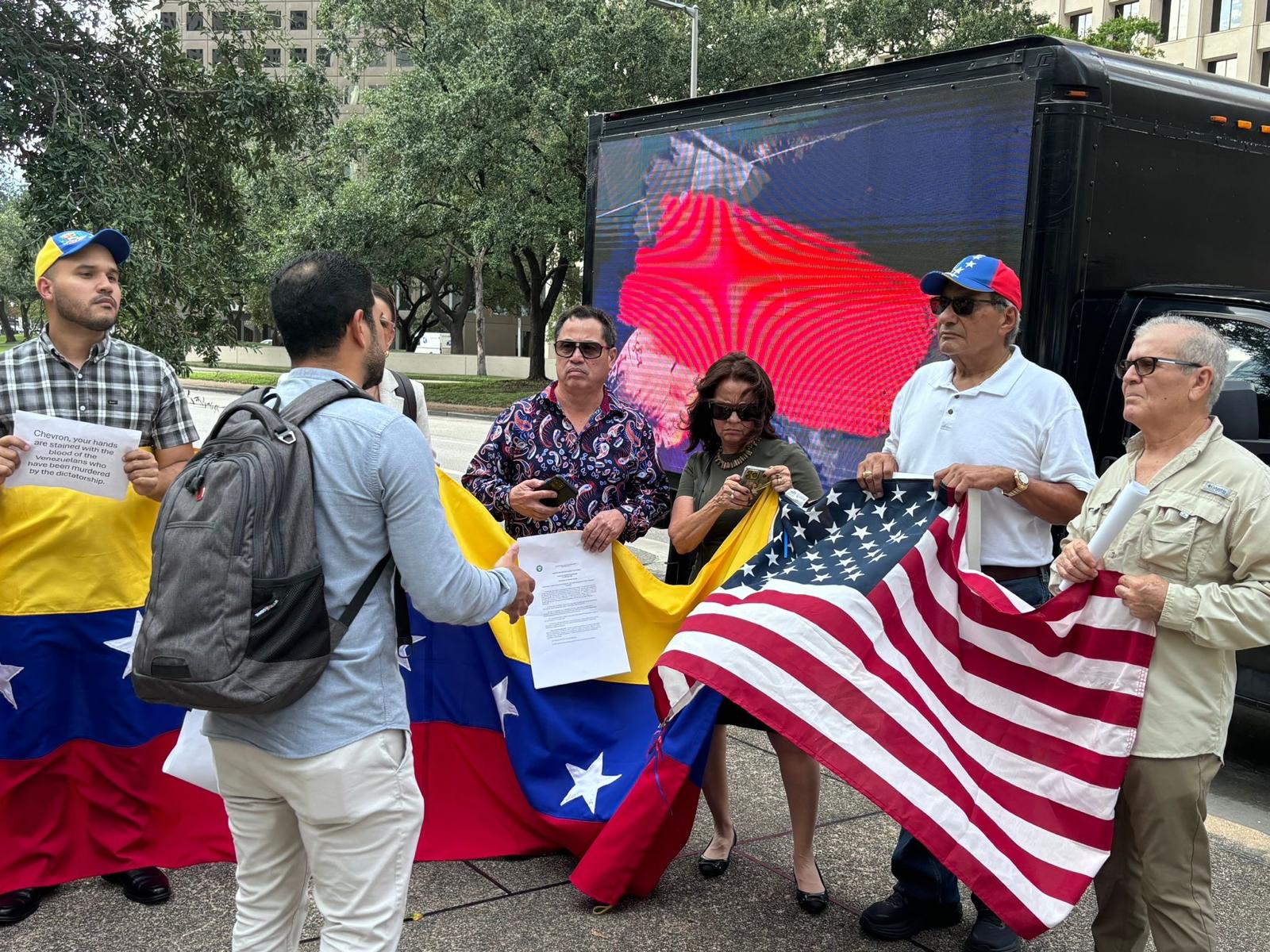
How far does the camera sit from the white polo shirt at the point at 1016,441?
3615mm

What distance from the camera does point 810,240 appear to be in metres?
6.92

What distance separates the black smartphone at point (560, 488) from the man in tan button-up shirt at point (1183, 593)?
70.5 inches

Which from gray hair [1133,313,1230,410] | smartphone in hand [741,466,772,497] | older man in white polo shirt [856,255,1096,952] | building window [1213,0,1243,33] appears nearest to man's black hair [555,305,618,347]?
smartphone in hand [741,466,772,497]

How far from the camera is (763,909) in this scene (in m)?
3.86

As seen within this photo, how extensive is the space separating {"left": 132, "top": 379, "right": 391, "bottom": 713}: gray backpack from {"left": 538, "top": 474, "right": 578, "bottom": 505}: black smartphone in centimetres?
185

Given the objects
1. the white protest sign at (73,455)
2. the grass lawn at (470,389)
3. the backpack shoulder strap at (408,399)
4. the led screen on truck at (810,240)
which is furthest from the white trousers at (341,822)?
the grass lawn at (470,389)

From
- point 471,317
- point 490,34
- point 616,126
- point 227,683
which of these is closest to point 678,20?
point 490,34

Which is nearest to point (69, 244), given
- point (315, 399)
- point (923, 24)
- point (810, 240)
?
point (315, 399)

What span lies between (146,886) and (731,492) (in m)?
2.29

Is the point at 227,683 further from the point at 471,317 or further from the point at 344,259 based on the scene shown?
the point at 471,317

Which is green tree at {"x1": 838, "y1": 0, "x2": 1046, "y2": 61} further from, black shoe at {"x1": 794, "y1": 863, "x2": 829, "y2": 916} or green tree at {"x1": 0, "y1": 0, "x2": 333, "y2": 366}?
black shoe at {"x1": 794, "y1": 863, "x2": 829, "y2": 916}

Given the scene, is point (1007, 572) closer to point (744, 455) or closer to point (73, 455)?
point (744, 455)

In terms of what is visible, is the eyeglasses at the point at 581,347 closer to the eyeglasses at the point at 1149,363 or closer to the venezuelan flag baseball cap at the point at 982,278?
the venezuelan flag baseball cap at the point at 982,278

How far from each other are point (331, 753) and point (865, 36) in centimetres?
2862
